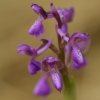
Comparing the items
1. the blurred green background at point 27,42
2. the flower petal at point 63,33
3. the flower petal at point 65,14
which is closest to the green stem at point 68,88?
the flower petal at point 63,33

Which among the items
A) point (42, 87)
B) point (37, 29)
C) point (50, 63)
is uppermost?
point (37, 29)

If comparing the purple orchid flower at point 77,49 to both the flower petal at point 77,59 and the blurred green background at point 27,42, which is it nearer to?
the flower petal at point 77,59

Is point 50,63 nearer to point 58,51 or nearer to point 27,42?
point 58,51

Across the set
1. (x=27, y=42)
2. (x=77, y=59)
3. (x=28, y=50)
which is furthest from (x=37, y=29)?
(x=27, y=42)

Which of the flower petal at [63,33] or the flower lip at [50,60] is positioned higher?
the flower petal at [63,33]

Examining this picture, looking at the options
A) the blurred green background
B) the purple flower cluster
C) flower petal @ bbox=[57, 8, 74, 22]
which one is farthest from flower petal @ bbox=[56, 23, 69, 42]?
the blurred green background

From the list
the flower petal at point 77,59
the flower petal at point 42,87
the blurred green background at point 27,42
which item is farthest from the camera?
the blurred green background at point 27,42

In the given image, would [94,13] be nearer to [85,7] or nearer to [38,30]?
[85,7]

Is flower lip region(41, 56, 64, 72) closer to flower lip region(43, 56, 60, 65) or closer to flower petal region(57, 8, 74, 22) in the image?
flower lip region(43, 56, 60, 65)
